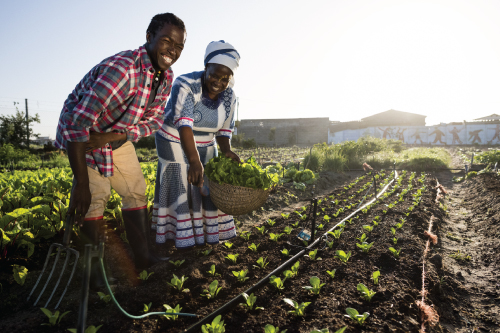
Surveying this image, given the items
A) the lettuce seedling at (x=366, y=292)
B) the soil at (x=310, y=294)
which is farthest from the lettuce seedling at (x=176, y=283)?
the lettuce seedling at (x=366, y=292)

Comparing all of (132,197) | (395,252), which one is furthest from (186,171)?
(395,252)

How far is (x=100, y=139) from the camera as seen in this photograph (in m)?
1.79

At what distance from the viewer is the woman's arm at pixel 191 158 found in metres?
2.14

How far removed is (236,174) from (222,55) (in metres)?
0.94

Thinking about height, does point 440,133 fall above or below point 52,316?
above

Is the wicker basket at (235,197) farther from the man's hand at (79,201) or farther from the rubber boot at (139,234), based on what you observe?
the man's hand at (79,201)

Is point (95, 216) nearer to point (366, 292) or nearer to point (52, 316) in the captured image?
point (52, 316)

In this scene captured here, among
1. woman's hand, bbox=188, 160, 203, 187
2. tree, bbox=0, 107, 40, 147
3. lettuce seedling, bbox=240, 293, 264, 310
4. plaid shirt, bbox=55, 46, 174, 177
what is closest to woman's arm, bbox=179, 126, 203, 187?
woman's hand, bbox=188, 160, 203, 187

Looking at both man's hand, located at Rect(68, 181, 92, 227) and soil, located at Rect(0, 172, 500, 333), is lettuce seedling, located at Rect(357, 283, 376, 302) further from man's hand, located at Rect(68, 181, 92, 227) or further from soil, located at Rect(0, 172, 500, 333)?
man's hand, located at Rect(68, 181, 92, 227)

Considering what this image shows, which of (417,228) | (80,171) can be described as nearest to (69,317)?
(80,171)

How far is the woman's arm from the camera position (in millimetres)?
2139

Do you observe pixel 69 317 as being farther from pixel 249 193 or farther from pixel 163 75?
pixel 163 75

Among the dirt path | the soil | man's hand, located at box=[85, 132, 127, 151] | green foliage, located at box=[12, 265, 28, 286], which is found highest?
man's hand, located at box=[85, 132, 127, 151]

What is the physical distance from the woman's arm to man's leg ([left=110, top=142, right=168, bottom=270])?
37 centimetres
